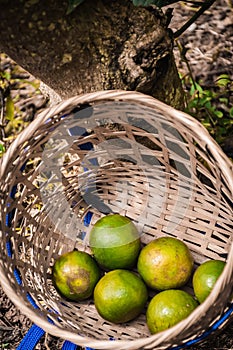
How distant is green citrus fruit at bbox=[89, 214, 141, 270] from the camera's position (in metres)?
1.58

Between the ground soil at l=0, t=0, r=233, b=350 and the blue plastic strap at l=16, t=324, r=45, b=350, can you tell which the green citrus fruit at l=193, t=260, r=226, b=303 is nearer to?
the blue plastic strap at l=16, t=324, r=45, b=350

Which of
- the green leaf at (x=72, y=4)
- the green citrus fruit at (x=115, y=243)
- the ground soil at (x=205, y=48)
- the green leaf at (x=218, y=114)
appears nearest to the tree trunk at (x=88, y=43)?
the green leaf at (x=72, y=4)

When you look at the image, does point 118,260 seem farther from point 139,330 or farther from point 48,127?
point 48,127

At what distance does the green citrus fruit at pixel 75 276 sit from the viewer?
1.55 m

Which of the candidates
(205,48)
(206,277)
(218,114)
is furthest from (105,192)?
(205,48)

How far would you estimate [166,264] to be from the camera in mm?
1513

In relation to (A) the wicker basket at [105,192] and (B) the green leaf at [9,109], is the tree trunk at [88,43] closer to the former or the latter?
(A) the wicker basket at [105,192]

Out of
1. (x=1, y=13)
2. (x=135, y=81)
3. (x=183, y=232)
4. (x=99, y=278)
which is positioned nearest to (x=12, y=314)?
(x=99, y=278)

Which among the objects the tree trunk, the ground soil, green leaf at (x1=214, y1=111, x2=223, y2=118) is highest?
the tree trunk

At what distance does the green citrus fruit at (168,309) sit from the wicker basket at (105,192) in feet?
0.25

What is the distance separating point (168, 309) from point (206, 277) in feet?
0.46

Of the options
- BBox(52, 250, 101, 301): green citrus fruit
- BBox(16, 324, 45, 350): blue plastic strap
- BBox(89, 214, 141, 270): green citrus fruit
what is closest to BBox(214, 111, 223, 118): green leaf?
BBox(89, 214, 141, 270): green citrus fruit

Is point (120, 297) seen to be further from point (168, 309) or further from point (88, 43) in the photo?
point (88, 43)

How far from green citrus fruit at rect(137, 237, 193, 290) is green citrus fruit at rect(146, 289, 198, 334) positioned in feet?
0.15
